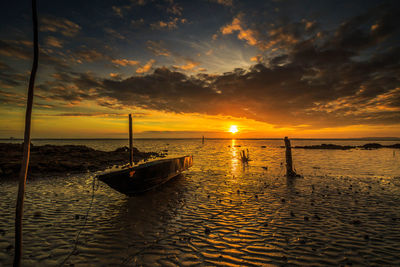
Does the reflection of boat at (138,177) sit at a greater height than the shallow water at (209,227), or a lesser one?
greater

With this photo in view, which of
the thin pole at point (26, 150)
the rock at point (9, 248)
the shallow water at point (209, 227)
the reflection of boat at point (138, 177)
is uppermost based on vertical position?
the thin pole at point (26, 150)

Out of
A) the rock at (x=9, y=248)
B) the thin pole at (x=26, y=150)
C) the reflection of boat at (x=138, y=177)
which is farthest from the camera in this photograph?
the reflection of boat at (x=138, y=177)

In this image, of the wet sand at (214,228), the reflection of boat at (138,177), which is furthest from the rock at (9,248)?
the reflection of boat at (138,177)

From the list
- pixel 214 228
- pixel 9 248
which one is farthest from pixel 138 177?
pixel 9 248

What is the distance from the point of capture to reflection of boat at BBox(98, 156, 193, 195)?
9.32 m

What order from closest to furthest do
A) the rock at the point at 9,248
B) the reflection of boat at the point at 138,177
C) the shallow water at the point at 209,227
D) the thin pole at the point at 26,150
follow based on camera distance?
1. the thin pole at the point at 26,150
2. the shallow water at the point at 209,227
3. the rock at the point at 9,248
4. the reflection of boat at the point at 138,177

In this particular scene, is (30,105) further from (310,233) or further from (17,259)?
(310,233)

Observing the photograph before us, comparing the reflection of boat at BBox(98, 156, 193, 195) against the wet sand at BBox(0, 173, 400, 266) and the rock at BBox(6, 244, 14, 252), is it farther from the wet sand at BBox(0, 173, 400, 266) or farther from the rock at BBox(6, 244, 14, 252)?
the rock at BBox(6, 244, 14, 252)

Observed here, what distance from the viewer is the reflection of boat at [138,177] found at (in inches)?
367

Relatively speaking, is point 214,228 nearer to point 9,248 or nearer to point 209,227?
point 209,227

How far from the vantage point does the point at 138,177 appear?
10.6 m

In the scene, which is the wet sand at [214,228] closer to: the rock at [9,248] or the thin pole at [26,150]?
the rock at [9,248]

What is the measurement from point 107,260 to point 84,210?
15.9 feet

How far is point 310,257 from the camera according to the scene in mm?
5223
